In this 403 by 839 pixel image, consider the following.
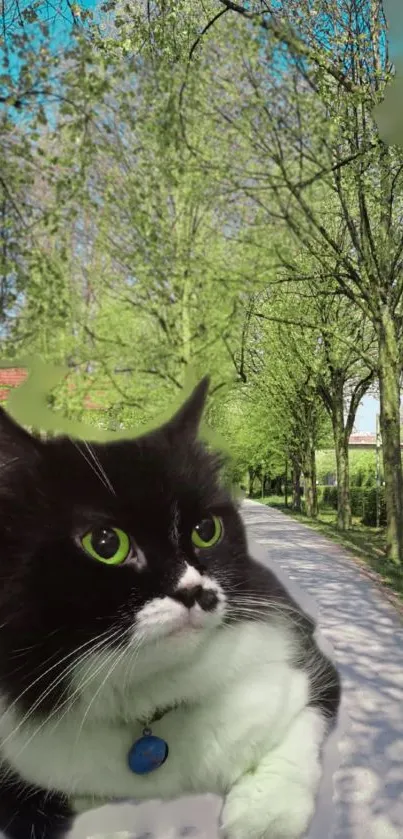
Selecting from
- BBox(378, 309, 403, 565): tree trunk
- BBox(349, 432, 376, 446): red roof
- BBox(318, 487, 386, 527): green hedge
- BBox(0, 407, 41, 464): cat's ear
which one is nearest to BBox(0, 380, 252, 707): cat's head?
BBox(0, 407, 41, 464): cat's ear

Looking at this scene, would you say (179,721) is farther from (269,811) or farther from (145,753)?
(269,811)

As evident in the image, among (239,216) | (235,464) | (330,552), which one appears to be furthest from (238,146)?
(330,552)

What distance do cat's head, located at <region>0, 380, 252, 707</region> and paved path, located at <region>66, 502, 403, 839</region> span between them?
173 mm

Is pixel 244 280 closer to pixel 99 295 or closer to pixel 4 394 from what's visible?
pixel 99 295

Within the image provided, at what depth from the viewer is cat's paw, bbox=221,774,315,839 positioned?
632 millimetres

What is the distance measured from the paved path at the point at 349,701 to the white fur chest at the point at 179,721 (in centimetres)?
5

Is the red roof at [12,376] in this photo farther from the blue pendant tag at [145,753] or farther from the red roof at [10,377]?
the blue pendant tag at [145,753]

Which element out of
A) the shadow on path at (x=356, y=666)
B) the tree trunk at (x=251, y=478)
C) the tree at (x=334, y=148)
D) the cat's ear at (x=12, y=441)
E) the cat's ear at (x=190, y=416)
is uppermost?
the tree at (x=334, y=148)

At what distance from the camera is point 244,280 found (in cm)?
76

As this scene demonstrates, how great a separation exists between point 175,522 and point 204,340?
Result: 240 mm

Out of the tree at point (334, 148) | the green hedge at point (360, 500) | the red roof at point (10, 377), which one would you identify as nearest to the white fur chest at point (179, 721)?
the red roof at point (10, 377)

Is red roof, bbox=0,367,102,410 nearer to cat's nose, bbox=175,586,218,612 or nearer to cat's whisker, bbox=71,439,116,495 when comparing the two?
cat's whisker, bbox=71,439,116,495

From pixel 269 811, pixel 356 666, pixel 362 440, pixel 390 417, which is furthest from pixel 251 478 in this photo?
pixel 356 666

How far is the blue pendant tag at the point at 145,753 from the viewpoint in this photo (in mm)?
603
